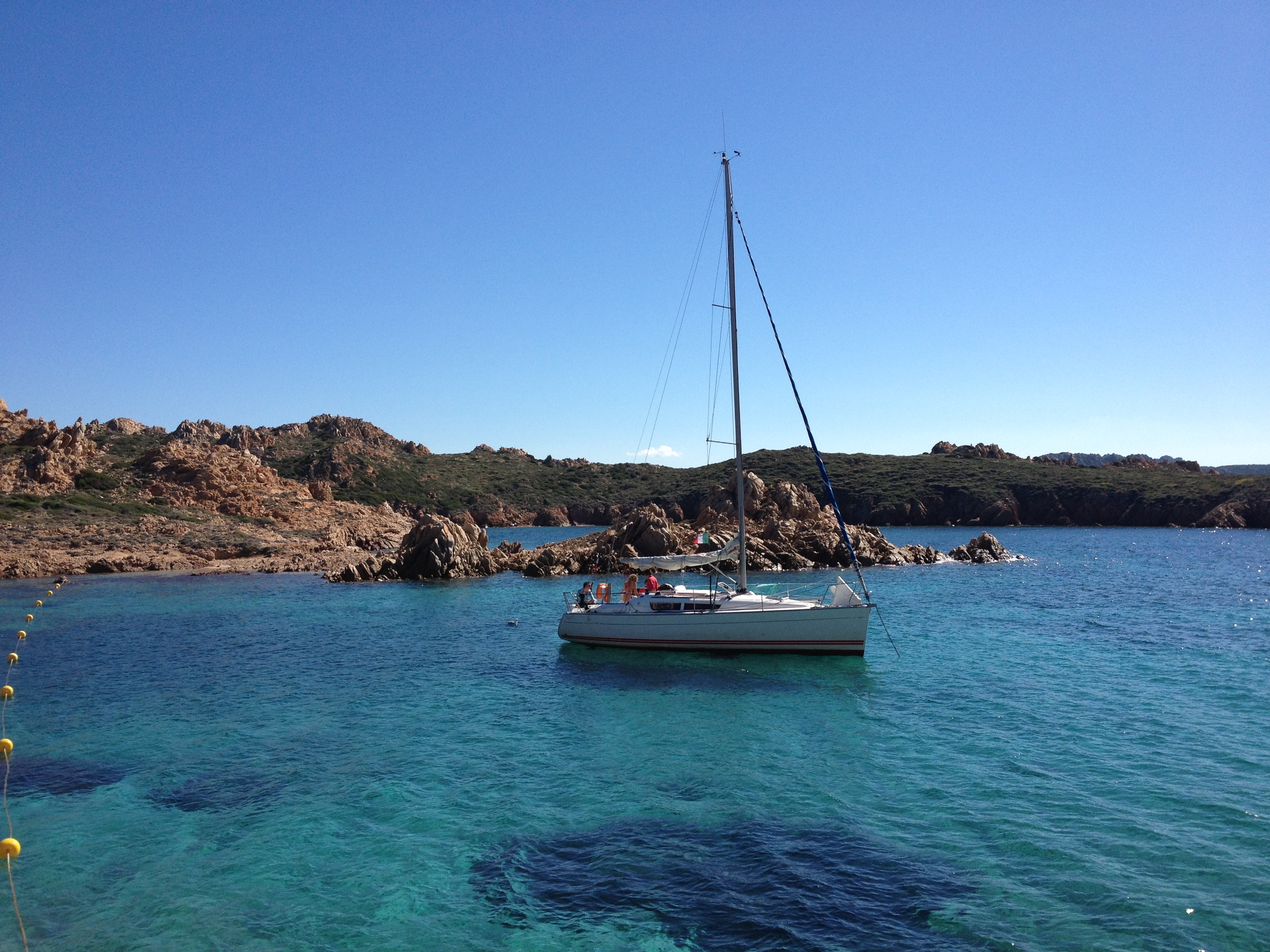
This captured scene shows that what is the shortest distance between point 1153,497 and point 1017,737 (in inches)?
4501

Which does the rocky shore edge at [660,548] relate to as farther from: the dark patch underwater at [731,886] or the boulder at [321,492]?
the dark patch underwater at [731,886]

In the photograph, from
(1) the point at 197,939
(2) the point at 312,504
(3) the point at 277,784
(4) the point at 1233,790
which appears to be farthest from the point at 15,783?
(2) the point at 312,504

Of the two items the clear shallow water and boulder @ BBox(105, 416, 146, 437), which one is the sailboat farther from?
boulder @ BBox(105, 416, 146, 437)

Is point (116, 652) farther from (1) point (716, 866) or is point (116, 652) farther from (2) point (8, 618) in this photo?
(1) point (716, 866)

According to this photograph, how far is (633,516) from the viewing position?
192 feet

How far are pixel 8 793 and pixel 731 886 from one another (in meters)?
14.3

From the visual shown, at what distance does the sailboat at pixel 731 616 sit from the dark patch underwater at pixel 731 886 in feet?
42.2

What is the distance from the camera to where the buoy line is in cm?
857

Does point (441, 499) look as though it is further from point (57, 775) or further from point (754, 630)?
point (57, 775)

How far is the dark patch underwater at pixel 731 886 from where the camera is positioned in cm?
1008

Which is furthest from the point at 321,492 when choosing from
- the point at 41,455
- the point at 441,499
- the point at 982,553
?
the point at 982,553

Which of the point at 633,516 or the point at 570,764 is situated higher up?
the point at 633,516

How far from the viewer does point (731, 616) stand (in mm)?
26062

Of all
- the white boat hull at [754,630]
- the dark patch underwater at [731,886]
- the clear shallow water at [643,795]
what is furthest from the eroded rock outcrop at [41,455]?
the dark patch underwater at [731,886]
